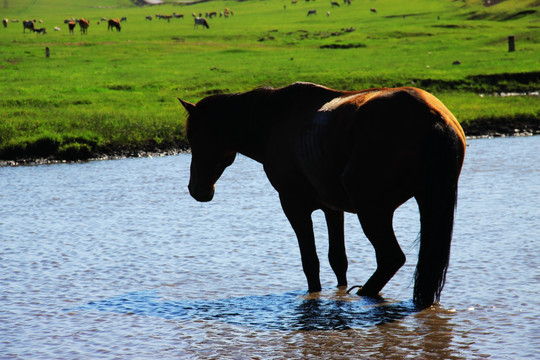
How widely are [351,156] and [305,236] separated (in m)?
1.21

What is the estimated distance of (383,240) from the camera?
6652 mm

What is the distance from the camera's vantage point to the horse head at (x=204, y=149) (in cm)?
794

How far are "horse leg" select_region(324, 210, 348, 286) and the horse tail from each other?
1267 millimetres

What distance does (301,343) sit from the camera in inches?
237

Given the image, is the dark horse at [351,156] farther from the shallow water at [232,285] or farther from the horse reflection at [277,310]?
the shallow water at [232,285]

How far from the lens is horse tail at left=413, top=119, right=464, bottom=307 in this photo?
20.4 feet

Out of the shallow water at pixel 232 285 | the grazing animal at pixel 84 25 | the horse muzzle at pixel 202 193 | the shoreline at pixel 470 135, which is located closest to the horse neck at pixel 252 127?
the horse muzzle at pixel 202 193

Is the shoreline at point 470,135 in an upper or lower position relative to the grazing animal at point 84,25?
lower

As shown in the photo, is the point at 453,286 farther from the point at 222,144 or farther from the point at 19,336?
the point at 19,336

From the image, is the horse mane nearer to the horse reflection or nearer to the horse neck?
the horse neck

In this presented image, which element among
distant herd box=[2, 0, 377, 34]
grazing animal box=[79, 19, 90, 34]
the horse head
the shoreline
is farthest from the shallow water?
distant herd box=[2, 0, 377, 34]

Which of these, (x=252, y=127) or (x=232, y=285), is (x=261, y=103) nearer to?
(x=252, y=127)

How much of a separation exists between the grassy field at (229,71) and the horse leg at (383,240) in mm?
13634

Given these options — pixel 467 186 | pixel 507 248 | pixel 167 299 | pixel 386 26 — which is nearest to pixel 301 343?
pixel 167 299
